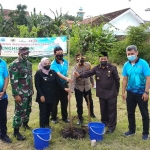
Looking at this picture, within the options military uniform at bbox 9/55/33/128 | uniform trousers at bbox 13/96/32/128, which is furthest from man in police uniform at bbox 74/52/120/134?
uniform trousers at bbox 13/96/32/128

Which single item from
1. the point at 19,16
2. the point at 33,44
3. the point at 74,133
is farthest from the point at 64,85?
the point at 19,16

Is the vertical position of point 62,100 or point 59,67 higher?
point 59,67

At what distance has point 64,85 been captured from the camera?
4969mm

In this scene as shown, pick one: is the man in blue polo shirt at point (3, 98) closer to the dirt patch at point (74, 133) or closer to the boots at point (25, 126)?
the boots at point (25, 126)

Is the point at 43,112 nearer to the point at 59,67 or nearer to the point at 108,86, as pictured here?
the point at 59,67

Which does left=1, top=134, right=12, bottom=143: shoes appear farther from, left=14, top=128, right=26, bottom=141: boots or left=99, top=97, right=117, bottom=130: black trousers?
left=99, top=97, right=117, bottom=130: black trousers

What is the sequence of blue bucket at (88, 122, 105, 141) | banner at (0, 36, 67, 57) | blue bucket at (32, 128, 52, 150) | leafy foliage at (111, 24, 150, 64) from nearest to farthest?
blue bucket at (32, 128, 52, 150)
blue bucket at (88, 122, 105, 141)
banner at (0, 36, 67, 57)
leafy foliage at (111, 24, 150, 64)

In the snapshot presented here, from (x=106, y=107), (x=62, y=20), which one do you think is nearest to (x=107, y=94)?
(x=106, y=107)

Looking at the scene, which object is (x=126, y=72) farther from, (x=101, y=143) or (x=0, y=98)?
(x=0, y=98)

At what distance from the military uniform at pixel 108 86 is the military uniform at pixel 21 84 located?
1109 millimetres

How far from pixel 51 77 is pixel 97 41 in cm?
1046

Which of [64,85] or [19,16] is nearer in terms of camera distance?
[64,85]

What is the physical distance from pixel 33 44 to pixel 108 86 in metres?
8.40

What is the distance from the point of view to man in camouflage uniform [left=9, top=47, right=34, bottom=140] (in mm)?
4188
